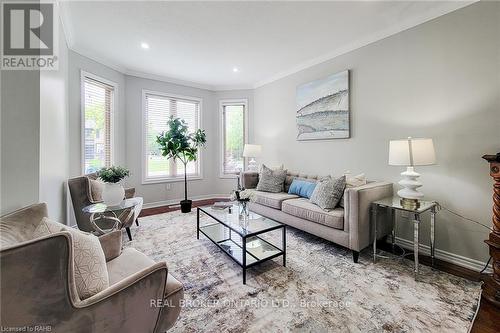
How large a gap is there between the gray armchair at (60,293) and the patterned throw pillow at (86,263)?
0.06 meters

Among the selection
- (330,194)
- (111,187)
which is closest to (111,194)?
(111,187)

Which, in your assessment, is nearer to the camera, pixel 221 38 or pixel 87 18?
pixel 87 18

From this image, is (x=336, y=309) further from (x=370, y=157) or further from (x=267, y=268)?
(x=370, y=157)

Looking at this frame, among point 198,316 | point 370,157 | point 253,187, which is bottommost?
point 198,316

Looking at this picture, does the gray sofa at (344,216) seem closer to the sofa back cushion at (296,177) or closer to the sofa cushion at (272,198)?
the sofa cushion at (272,198)

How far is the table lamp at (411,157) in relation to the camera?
2.14 meters

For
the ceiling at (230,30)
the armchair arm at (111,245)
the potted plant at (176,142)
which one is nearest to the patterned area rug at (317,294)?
the armchair arm at (111,245)

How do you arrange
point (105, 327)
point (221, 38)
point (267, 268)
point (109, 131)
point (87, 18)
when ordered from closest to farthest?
point (105, 327) < point (267, 268) < point (87, 18) < point (221, 38) < point (109, 131)

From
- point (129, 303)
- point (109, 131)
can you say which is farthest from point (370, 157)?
point (109, 131)

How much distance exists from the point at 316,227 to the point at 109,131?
13.3 ft

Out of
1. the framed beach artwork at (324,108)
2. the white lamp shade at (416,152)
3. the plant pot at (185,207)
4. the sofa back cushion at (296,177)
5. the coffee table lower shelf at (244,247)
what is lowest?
the coffee table lower shelf at (244,247)

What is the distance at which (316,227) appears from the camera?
2670mm

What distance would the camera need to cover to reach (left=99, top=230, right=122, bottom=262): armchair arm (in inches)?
61.8

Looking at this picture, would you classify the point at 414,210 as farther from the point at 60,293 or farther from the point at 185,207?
the point at 185,207
